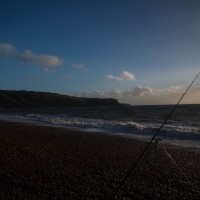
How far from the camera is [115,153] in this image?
41.7 ft

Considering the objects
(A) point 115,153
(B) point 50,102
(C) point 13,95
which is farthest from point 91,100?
(A) point 115,153

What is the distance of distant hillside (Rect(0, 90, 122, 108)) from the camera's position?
150 metres

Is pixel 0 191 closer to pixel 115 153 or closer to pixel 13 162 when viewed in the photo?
pixel 13 162

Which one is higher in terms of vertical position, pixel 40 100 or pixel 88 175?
pixel 40 100

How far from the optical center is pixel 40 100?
167m

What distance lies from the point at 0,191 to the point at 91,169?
3.28 meters

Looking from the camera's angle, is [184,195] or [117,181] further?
[117,181]

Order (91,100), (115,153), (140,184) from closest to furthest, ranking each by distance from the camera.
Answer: (140,184)
(115,153)
(91,100)

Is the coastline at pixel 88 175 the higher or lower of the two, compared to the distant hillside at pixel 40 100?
lower

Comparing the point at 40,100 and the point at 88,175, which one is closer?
the point at 88,175

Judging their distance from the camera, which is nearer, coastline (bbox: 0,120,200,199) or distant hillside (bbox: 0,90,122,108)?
coastline (bbox: 0,120,200,199)

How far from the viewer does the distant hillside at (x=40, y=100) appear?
150150 mm

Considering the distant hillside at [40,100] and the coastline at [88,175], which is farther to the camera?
the distant hillside at [40,100]

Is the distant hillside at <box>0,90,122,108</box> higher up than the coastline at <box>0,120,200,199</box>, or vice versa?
the distant hillside at <box>0,90,122,108</box>
